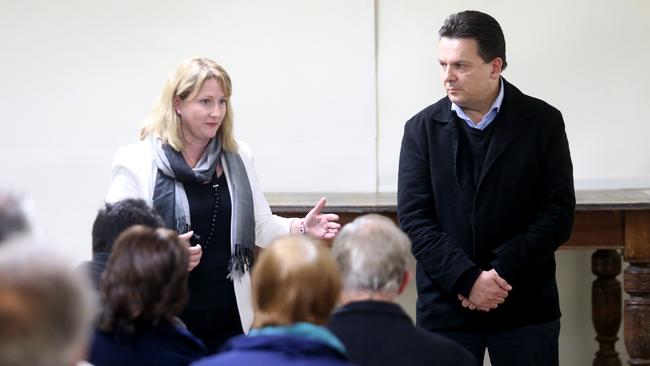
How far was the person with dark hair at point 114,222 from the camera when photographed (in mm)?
2771

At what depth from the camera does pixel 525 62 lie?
4.85 m

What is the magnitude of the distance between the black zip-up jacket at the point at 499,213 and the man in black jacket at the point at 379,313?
3.34ft

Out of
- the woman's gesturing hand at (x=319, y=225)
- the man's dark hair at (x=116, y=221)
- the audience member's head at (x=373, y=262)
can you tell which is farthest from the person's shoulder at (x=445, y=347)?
the woman's gesturing hand at (x=319, y=225)

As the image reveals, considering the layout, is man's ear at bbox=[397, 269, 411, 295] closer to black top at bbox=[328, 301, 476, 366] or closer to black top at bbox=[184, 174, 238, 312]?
black top at bbox=[328, 301, 476, 366]

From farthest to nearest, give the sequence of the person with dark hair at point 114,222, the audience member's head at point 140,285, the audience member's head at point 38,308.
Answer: the person with dark hair at point 114,222 → the audience member's head at point 140,285 → the audience member's head at point 38,308

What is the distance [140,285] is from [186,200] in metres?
1.14

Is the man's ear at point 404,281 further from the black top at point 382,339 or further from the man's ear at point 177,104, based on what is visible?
the man's ear at point 177,104

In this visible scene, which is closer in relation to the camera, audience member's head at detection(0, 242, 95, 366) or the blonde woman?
audience member's head at detection(0, 242, 95, 366)

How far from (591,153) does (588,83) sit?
305mm

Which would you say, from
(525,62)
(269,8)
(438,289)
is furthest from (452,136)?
(269,8)

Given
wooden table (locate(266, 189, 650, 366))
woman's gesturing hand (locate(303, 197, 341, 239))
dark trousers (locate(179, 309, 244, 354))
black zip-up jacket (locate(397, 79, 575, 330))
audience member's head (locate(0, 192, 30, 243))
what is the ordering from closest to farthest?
audience member's head (locate(0, 192, 30, 243))
dark trousers (locate(179, 309, 244, 354))
black zip-up jacket (locate(397, 79, 575, 330))
woman's gesturing hand (locate(303, 197, 341, 239))
wooden table (locate(266, 189, 650, 366))

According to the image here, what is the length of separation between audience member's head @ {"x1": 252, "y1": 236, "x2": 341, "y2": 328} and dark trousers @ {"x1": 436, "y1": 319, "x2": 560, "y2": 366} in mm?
1459

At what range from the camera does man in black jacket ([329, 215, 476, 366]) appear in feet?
7.95

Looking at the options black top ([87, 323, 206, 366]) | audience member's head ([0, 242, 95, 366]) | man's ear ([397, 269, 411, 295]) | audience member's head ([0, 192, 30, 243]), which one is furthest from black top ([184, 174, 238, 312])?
audience member's head ([0, 242, 95, 366])
